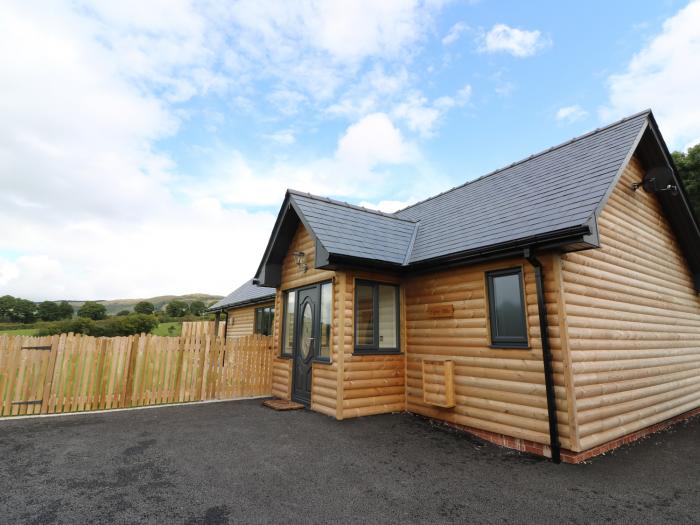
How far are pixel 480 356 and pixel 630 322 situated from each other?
3.24 meters

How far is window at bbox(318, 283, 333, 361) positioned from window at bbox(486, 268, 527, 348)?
11.4 feet

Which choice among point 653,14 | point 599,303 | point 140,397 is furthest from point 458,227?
point 140,397

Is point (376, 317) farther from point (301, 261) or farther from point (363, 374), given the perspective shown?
point (301, 261)

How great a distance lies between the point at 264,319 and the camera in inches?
651

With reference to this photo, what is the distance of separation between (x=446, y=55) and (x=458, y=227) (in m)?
9.07

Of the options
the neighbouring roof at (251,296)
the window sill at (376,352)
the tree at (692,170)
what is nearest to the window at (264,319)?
the neighbouring roof at (251,296)

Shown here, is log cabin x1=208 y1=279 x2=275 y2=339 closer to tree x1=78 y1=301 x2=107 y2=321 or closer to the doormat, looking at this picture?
the doormat

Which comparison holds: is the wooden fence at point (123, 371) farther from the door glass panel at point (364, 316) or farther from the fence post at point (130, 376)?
the door glass panel at point (364, 316)

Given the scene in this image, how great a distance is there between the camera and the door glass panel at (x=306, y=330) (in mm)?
8586

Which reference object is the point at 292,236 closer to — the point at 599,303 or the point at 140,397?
the point at 140,397

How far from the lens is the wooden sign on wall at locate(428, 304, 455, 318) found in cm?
686

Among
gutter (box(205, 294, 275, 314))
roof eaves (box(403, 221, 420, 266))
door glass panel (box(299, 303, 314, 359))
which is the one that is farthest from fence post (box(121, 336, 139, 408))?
roof eaves (box(403, 221, 420, 266))

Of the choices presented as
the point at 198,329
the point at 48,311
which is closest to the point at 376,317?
the point at 198,329

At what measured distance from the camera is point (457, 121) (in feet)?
63.4
